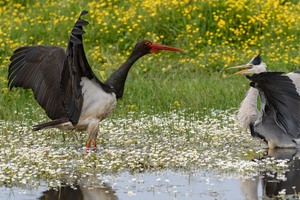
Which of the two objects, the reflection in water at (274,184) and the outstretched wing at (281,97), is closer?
the reflection in water at (274,184)

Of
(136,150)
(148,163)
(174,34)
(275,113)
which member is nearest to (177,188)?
(148,163)

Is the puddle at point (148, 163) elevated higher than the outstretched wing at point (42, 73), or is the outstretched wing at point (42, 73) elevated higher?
the outstretched wing at point (42, 73)

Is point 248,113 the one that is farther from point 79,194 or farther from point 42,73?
point 79,194

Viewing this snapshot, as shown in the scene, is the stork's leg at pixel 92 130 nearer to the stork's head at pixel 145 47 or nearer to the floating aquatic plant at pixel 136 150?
the floating aquatic plant at pixel 136 150

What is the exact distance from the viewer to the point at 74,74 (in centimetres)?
905

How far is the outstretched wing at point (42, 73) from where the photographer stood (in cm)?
985

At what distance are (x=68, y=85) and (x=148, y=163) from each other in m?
1.25

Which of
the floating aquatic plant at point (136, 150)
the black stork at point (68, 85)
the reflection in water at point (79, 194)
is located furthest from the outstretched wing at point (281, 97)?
the reflection in water at point (79, 194)

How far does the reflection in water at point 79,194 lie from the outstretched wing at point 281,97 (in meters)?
2.36

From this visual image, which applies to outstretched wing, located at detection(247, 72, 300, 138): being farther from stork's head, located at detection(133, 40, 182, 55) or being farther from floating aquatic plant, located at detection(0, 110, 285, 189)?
stork's head, located at detection(133, 40, 182, 55)

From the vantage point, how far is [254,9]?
14672 millimetres

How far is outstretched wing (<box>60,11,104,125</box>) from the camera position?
8.48m

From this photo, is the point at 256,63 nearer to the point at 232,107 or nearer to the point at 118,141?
the point at 232,107

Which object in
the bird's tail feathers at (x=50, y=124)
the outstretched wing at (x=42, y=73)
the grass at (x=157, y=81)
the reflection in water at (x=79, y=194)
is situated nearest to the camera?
the reflection in water at (x=79, y=194)
